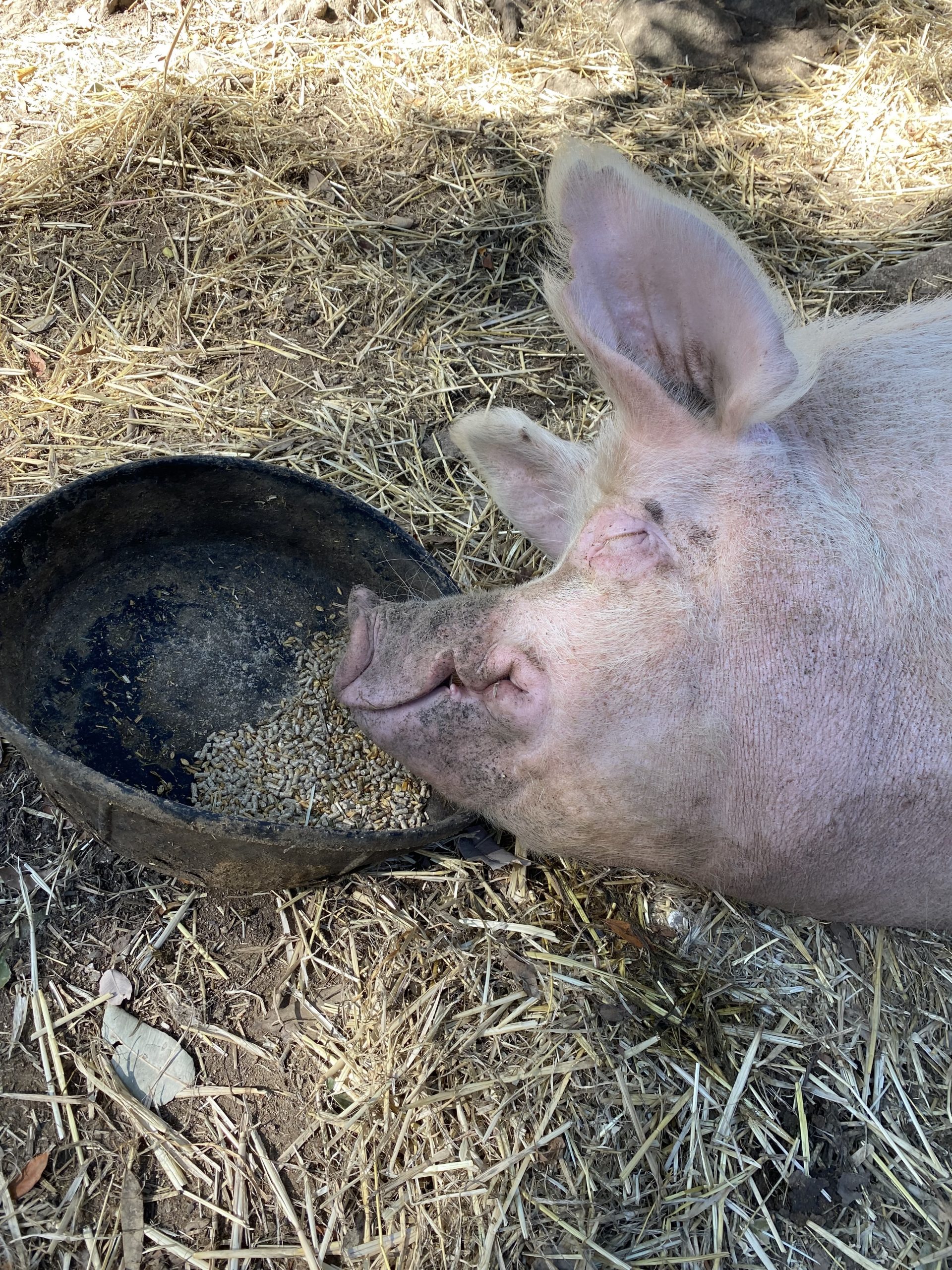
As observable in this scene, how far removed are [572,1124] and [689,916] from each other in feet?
1.76

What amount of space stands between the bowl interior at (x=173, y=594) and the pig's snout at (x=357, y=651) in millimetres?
372

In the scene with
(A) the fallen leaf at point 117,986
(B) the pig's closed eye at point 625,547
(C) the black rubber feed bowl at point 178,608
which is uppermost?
(B) the pig's closed eye at point 625,547

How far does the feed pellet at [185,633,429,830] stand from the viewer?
225 cm

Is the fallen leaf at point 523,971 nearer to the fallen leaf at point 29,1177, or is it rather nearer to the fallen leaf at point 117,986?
the fallen leaf at point 117,986

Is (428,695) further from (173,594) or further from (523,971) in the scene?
(173,594)

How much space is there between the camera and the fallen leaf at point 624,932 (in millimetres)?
2211

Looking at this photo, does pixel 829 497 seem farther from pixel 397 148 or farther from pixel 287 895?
pixel 397 148

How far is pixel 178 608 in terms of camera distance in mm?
2574

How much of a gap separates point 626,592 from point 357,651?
0.64 meters

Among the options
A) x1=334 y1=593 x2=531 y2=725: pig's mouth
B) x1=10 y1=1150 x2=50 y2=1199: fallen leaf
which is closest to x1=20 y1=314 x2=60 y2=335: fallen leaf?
x1=334 y1=593 x2=531 y2=725: pig's mouth

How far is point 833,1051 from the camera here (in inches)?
83.9

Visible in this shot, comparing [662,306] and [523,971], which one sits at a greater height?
[662,306]

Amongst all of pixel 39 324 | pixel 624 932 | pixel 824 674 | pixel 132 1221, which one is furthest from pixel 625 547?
pixel 39 324

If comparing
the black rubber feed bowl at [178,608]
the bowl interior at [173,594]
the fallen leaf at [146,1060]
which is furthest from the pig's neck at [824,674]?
the fallen leaf at [146,1060]
